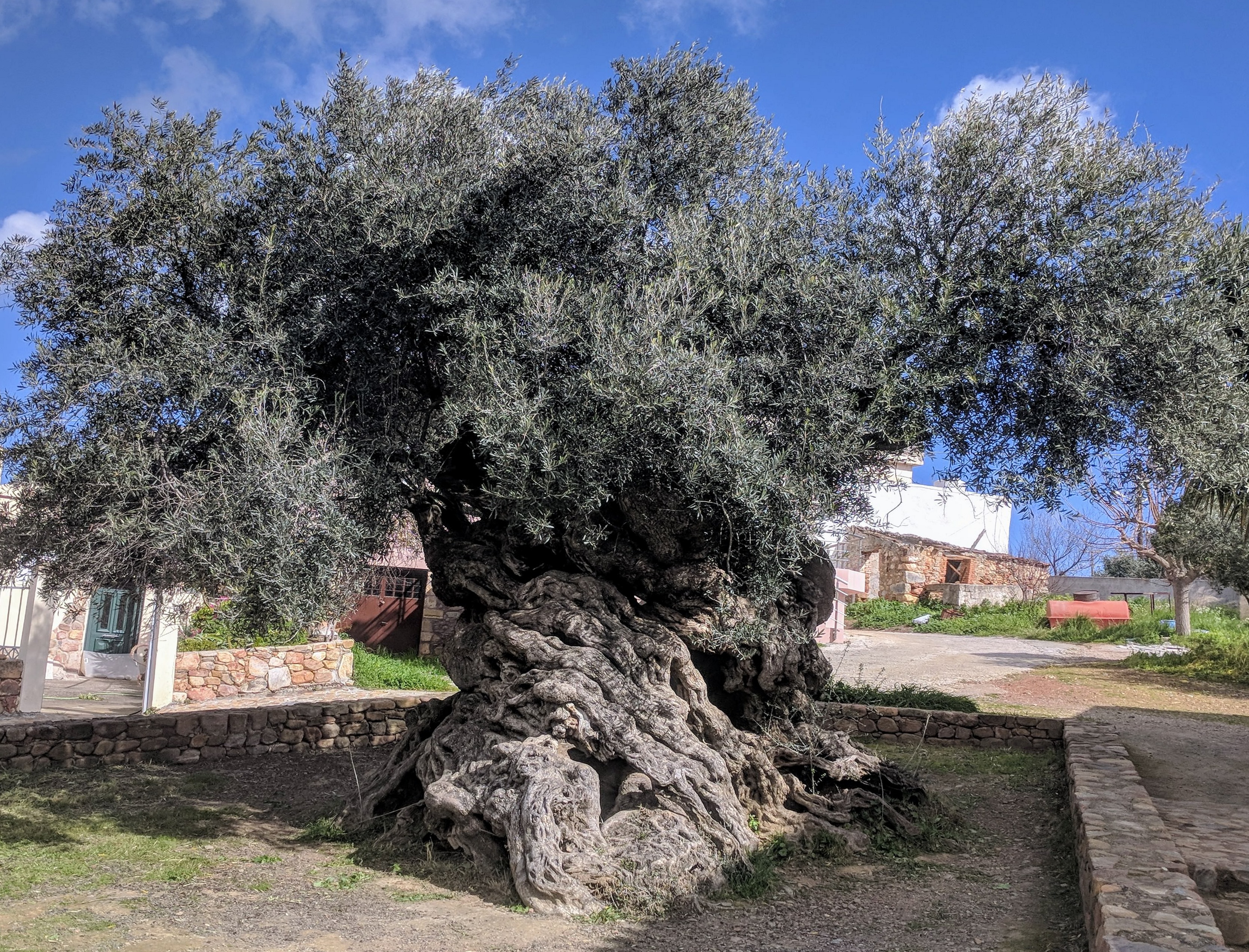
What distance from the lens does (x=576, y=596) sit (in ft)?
26.1

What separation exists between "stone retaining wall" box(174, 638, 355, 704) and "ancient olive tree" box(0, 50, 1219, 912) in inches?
254

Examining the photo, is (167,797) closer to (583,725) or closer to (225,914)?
(225,914)

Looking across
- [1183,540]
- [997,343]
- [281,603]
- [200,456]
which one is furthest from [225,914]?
[1183,540]

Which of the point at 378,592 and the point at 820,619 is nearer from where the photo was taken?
the point at 820,619

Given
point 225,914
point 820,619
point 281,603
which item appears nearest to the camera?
point 225,914

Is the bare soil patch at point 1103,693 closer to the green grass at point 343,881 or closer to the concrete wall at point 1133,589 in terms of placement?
the green grass at point 343,881

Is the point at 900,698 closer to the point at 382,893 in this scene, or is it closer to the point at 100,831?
the point at 382,893

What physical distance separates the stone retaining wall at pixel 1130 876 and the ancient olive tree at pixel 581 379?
1.69 meters

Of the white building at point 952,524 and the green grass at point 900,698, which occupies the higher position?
the white building at point 952,524

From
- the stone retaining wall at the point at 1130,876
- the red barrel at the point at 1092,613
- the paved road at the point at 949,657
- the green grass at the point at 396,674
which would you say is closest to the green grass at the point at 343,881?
the stone retaining wall at the point at 1130,876

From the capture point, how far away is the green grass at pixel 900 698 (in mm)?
14000

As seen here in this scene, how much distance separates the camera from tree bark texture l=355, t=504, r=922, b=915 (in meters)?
6.58

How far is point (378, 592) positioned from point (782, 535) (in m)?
13.4

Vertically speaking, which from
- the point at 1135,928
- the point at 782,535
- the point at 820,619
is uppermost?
the point at 782,535
